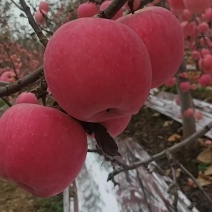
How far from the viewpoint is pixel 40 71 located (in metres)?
0.55

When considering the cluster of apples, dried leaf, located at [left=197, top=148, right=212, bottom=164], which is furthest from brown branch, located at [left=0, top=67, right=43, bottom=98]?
dried leaf, located at [left=197, top=148, right=212, bottom=164]

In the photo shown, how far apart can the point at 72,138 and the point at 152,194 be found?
7.50ft

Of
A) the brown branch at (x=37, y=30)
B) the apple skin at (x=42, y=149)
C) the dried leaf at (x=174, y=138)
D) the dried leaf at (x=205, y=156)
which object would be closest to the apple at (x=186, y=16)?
the brown branch at (x=37, y=30)

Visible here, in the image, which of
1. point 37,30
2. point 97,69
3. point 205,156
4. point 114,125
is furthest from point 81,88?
point 205,156

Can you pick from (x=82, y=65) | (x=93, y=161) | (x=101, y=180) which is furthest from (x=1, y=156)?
(x=93, y=161)

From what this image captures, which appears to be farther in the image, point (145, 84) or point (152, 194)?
point (152, 194)

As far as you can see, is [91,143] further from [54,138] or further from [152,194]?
[54,138]

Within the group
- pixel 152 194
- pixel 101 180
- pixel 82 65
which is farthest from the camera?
pixel 101 180

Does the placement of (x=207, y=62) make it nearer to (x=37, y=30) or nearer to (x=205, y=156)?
(x=37, y=30)

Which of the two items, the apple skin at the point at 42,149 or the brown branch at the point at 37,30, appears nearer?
the apple skin at the point at 42,149

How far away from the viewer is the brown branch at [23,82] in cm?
56

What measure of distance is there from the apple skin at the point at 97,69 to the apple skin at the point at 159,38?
54 mm

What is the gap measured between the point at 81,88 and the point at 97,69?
0.09 feet

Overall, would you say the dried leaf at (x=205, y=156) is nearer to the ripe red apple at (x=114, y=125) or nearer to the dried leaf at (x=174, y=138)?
the dried leaf at (x=174, y=138)
